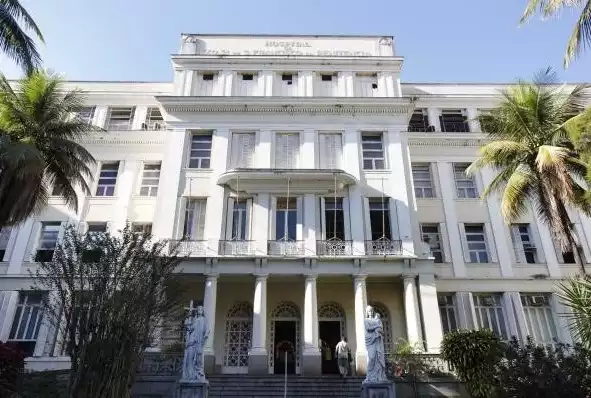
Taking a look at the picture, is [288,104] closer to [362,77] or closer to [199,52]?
[362,77]

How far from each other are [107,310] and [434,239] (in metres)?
16.2

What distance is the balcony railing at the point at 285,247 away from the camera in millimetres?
18875

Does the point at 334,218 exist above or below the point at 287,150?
below

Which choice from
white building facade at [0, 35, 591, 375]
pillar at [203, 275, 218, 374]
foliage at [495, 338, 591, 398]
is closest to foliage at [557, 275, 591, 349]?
foliage at [495, 338, 591, 398]

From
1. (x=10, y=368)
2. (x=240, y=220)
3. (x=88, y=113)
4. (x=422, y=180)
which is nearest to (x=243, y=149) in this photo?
(x=240, y=220)

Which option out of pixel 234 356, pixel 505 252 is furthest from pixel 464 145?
pixel 234 356

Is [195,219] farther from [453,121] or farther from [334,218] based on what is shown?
[453,121]

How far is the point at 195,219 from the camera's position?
20.0 m

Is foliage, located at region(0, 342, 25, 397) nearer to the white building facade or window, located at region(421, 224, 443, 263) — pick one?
the white building facade

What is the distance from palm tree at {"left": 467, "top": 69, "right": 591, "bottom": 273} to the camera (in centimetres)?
1603

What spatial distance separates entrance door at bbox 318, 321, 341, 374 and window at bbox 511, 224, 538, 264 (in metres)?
9.35

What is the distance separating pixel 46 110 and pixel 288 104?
32.9 feet

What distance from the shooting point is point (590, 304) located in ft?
43.9

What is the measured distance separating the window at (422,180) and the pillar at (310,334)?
8347 mm
